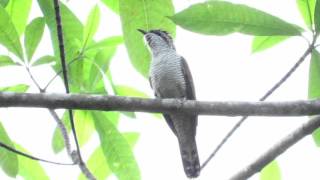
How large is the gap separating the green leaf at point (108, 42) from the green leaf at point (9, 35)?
0.51m

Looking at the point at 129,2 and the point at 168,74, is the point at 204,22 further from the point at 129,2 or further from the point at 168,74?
the point at 168,74

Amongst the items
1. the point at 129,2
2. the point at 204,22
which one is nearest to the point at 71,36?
the point at 129,2

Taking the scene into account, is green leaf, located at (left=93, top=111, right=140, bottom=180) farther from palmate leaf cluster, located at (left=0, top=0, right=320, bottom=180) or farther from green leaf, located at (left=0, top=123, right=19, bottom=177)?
green leaf, located at (left=0, top=123, right=19, bottom=177)

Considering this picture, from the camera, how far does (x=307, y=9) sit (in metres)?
3.65

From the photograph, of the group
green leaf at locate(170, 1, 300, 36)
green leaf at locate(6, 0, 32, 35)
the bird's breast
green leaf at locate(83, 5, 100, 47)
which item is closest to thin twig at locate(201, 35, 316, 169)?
green leaf at locate(170, 1, 300, 36)

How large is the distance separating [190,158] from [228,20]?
1768mm

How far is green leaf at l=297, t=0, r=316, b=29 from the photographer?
3.59 m

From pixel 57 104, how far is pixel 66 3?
1.10 meters

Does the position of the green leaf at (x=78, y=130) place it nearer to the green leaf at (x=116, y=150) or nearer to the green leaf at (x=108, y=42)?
the green leaf at (x=116, y=150)

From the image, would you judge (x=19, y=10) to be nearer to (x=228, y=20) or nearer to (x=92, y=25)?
(x=92, y=25)

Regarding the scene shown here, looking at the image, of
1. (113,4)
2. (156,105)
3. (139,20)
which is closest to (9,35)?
(113,4)

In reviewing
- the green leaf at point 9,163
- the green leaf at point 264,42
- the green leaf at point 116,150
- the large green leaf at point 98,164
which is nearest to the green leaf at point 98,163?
the large green leaf at point 98,164

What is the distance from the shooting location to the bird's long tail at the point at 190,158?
468 centimetres

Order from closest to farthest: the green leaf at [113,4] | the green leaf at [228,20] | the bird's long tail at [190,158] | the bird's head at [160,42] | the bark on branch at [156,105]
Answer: the bark on branch at [156,105]
the green leaf at [228,20]
the green leaf at [113,4]
the bird's long tail at [190,158]
the bird's head at [160,42]
